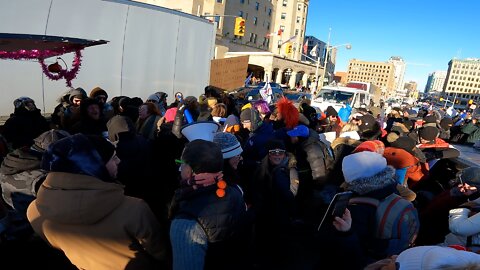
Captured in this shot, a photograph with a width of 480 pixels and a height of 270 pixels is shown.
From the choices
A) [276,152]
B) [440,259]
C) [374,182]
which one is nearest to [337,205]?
[374,182]

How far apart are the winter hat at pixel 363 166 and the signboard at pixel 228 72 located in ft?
45.3

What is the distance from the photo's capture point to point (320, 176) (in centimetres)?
468

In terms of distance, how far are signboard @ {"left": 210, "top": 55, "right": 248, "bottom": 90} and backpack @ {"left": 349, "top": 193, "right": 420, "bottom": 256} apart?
46.2 ft

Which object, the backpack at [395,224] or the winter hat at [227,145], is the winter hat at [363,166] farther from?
the winter hat at [227,145]

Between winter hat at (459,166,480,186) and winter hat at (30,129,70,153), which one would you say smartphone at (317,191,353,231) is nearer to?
winter hat at (459,166,480,186)

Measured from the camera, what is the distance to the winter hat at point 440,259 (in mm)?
987

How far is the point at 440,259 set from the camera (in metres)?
1.00

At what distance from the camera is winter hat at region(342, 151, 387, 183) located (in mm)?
2217

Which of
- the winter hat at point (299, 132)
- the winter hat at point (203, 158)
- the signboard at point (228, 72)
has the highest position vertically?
the signboard at point (228, 72)

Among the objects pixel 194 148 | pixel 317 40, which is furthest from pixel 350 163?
pixel 317 40

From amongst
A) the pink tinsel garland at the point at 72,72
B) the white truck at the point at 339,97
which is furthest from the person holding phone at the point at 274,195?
the white truck at the point at 339,97

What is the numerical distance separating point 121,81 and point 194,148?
8425mm

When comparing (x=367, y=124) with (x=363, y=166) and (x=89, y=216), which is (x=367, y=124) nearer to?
(x=363, y=166)

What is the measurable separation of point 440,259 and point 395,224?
3.87ft
